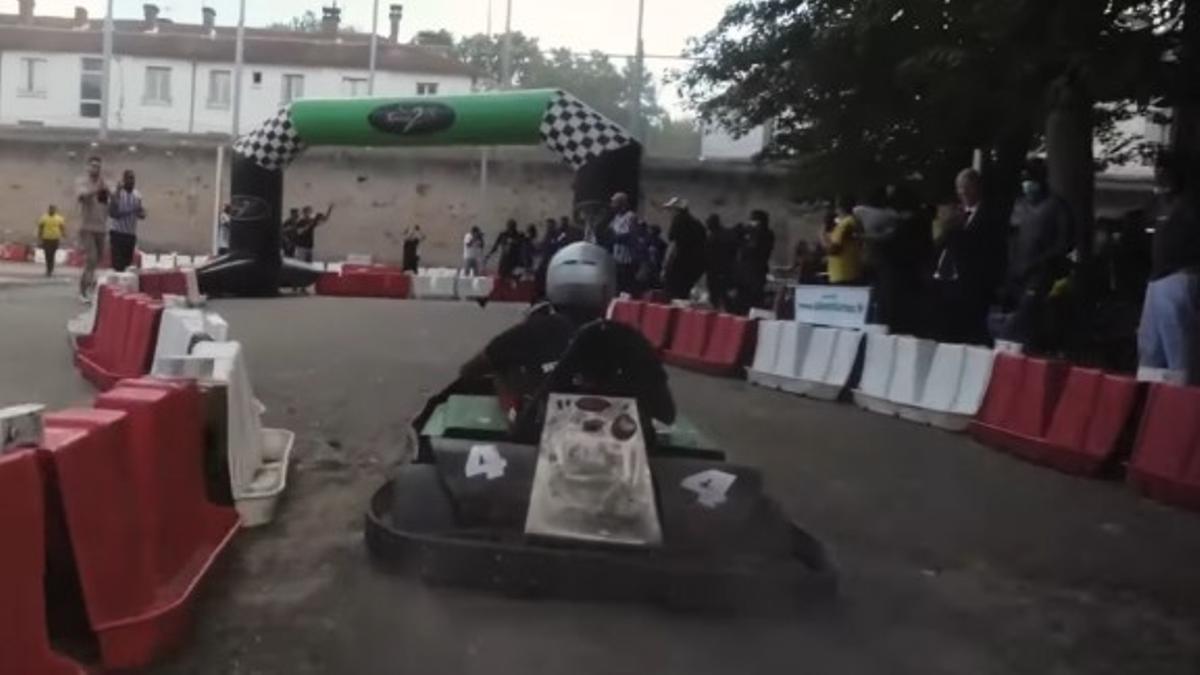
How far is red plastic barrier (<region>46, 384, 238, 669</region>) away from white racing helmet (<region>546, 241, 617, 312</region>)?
179 cm

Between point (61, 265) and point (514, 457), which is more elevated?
point (514, 457)

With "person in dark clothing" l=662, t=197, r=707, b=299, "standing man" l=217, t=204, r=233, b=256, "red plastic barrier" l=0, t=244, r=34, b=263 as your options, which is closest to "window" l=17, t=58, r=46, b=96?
"red plastic barrier" l=0, t=244, r=34, b=263

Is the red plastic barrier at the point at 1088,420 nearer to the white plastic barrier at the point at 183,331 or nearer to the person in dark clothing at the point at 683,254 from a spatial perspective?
the white plastic barrier at the point at 183,331

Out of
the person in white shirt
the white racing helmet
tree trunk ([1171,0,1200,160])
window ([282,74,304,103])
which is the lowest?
the person in white shirt

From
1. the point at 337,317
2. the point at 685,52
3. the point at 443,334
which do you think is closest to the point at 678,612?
the point at 443,334

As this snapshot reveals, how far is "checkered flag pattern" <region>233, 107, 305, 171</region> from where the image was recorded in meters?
25.1

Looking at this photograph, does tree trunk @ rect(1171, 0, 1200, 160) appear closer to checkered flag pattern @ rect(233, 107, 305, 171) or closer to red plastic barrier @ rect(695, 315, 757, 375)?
red plastic barrier @ rect(695, 315, 757, 375)

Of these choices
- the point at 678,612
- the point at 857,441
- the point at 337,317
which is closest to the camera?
the point at 678,612

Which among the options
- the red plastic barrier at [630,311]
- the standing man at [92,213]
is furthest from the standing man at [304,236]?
the red plastic barrier at [630,311]

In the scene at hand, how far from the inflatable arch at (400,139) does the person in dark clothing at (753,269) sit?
1746 mm

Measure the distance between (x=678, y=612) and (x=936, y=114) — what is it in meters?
14.4

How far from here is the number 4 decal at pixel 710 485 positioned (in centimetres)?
636

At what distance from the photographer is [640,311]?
19.4 metres

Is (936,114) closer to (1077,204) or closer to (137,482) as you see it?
(1077,204)
